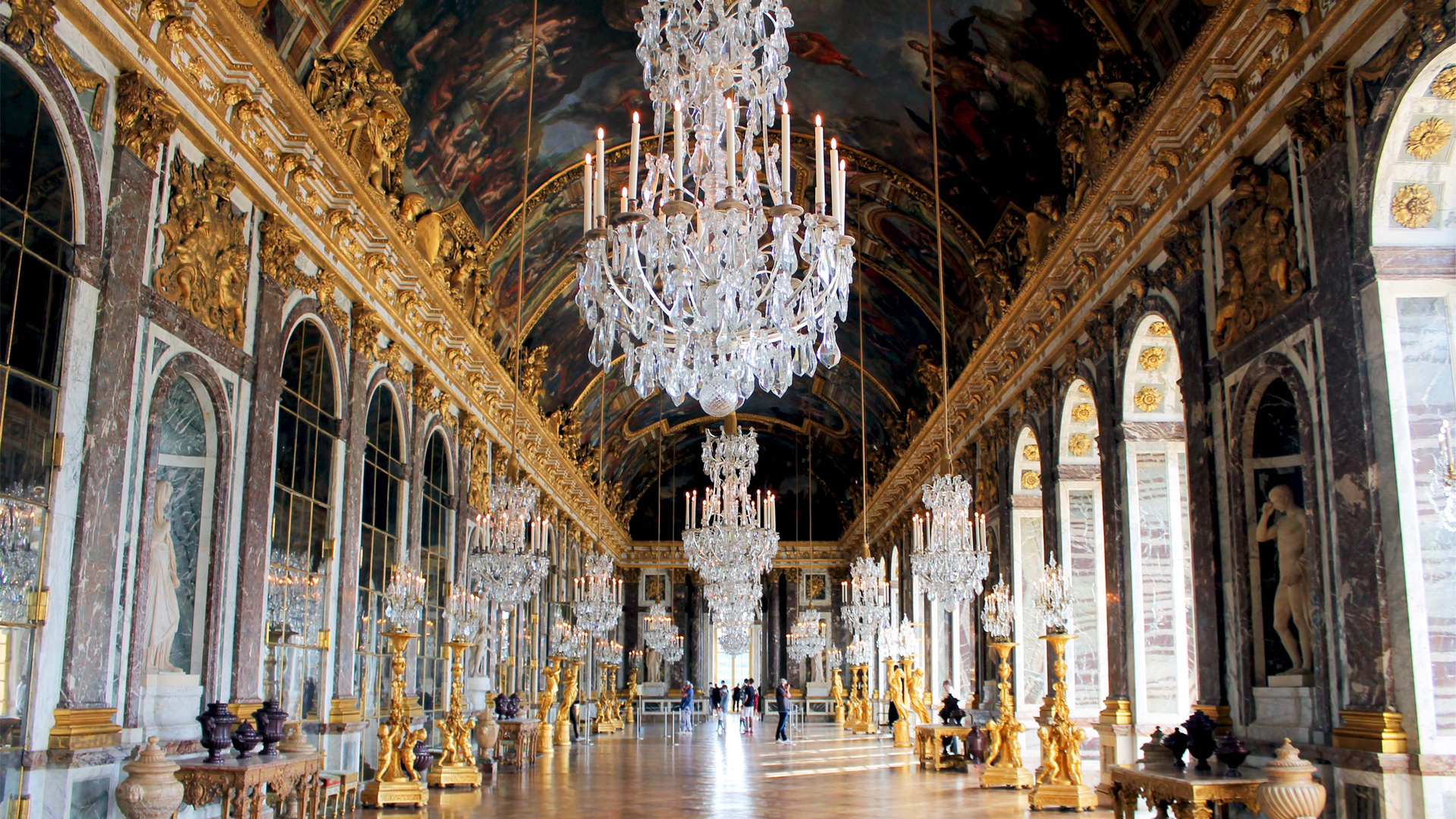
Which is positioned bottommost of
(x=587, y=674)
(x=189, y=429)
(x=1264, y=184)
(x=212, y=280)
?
(x=587, y=674)

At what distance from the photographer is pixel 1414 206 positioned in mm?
7531

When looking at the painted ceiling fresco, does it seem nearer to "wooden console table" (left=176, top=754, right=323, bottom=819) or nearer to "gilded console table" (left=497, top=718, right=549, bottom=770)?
"gilded console table" (left=497, top=718, right=549, bottom=770)

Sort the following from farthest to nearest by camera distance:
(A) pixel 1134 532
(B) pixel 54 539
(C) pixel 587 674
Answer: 1. (C) pixel 587 674
2. (A) pixel 1134 532
3. (B) pixel 54 539

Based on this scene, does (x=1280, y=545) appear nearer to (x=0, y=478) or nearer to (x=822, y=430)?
(x=0, y=478)

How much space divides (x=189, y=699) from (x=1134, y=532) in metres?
9.38

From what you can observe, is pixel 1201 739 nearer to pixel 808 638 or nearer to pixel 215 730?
pixel 215 730

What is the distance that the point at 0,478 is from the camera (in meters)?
6.57

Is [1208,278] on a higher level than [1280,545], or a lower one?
higher

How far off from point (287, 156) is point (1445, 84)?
31.0 ft

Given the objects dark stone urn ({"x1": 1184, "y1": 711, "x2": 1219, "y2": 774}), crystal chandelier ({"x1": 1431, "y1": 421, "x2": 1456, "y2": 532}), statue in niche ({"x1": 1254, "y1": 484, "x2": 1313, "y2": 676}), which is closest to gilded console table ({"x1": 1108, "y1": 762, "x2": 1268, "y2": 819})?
dark stone urn ({"x1": 1184, "y1": 711, "x2": 1219, "y2": 774})

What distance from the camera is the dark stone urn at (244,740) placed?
8.09m

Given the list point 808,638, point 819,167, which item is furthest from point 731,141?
point 808,638

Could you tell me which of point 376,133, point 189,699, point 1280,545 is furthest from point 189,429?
point 1280,545

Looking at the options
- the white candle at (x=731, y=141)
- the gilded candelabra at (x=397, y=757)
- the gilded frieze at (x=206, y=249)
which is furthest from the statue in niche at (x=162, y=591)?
the white candle at (x=731, y=141)
